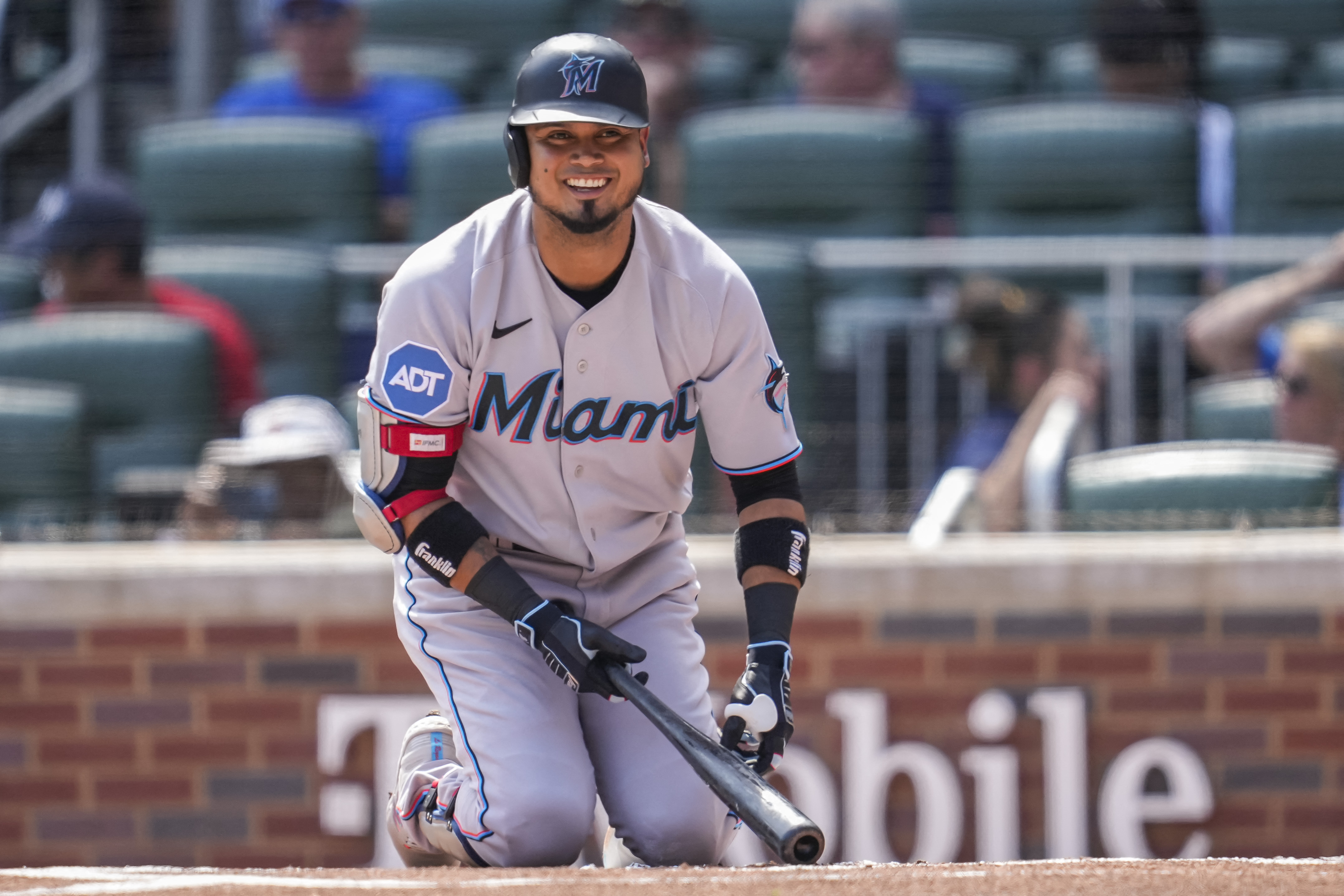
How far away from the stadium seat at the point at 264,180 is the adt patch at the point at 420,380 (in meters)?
2.54

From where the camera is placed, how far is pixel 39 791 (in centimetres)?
416

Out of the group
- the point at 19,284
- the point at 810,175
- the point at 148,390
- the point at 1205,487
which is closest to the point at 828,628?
the point at 1205,487

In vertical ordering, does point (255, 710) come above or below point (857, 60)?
below

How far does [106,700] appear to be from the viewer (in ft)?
13.6

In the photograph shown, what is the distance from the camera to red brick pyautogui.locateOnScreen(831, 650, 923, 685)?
4.06 metres

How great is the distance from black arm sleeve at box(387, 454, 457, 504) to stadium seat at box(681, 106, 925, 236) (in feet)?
7.64

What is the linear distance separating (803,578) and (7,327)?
2594 mm

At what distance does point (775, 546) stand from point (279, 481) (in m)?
1.74

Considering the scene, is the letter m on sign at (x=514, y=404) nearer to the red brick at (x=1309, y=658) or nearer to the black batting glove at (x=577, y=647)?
the black batting glove at (x=577, y=647)

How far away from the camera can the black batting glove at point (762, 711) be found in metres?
2.74

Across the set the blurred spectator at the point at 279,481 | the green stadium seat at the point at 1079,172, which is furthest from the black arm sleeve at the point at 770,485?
the green stadium seat at the point at 1079,172

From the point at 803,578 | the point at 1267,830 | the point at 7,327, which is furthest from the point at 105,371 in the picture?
the point at 1267,830

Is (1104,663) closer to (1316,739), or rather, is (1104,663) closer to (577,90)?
(1316,739)

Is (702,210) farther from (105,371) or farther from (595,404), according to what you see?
(595,404)
